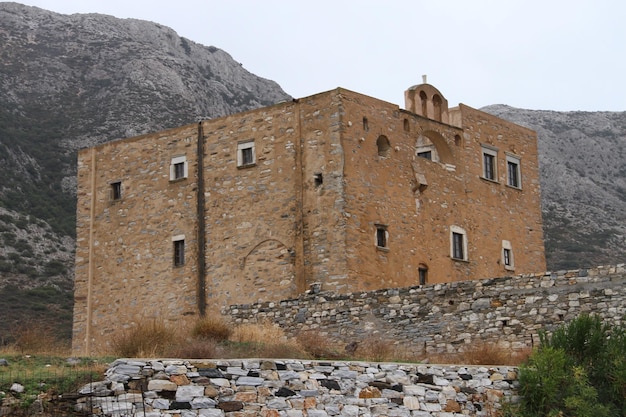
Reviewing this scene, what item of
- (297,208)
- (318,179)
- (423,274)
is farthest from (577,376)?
(423,274)

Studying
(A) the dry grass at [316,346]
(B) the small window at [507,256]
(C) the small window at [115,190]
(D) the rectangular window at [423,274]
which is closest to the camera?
(A) the dry grass at [316,346]

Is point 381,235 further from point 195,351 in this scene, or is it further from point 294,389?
point 294,389

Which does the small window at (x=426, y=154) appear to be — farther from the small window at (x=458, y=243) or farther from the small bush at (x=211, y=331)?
the small bush at (x=211, y=331)

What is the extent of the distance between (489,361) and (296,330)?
22.2 ft

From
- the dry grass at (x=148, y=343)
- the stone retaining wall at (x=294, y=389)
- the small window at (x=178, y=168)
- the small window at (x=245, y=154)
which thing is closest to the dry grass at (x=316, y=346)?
the dry grass at (x=148, y=343)

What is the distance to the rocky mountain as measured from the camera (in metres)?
55.3

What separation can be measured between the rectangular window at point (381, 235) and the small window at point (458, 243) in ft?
11.4

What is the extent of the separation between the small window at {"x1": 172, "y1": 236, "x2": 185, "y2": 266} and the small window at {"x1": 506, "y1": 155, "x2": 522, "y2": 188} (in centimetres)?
1247

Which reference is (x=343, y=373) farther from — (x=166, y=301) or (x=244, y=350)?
(x=166, y=301)

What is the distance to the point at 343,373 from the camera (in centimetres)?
1653

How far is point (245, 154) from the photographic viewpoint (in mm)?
33688

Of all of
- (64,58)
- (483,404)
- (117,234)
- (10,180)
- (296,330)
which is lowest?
(483,404)

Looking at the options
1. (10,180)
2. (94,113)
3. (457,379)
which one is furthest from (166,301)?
(94,113)

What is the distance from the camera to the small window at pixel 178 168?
34906mm
